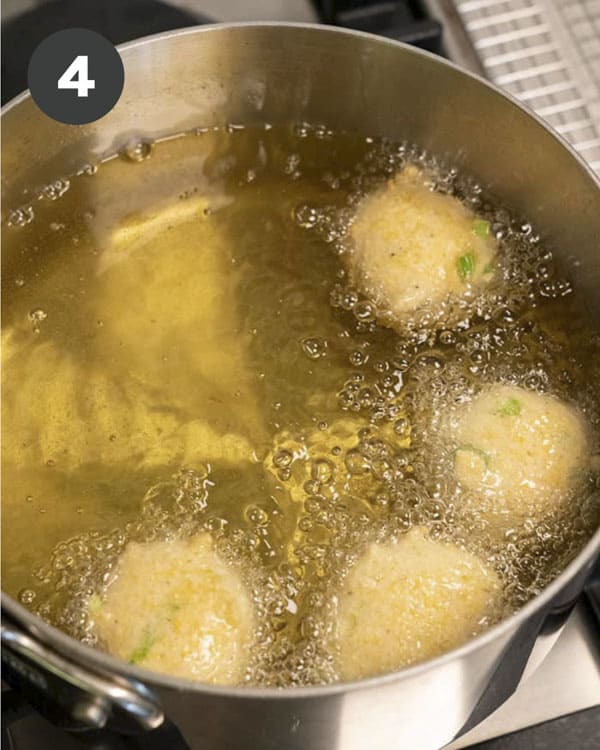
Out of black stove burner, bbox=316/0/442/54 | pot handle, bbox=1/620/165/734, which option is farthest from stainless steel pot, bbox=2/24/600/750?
black stove burner, bbox=316/0/442/54

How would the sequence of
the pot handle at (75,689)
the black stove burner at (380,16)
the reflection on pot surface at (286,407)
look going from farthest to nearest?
the black stove burner at (380,16) → the reflection on pot surface at (286,407) → the pot handle at (75,689)

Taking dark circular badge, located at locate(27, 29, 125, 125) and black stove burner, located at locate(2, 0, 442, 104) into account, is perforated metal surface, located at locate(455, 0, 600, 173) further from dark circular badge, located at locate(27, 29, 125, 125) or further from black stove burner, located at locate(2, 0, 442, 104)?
dark circular badge, located at locate(27, 29, 125, 125)

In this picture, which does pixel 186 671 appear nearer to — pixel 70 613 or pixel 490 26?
pixel 70 613

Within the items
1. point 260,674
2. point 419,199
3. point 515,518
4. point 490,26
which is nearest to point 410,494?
point 515,518

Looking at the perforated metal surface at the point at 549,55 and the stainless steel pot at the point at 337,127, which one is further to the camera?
the perforated metal surface at the point at 549,55

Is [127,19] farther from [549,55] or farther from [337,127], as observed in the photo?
[549,55]

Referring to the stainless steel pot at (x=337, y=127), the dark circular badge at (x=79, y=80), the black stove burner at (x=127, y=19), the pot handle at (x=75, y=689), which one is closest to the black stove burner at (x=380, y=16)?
the black stove burner at (x=127, y=19)

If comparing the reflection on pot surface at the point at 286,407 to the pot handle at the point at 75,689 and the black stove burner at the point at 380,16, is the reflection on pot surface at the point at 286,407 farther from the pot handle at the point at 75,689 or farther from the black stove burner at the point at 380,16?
the black stove burner at the point at 380,16

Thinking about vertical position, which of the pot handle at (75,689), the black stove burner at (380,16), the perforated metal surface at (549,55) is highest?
the black stove burner at (380,16)
